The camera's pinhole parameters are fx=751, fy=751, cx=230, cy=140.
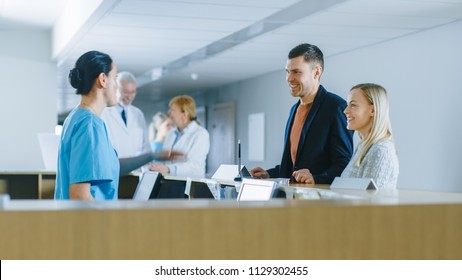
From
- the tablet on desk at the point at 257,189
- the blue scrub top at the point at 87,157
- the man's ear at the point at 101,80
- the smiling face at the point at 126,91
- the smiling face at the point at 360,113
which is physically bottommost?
the tablet on desk at the point at 257,189

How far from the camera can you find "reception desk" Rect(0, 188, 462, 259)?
184 centimetres

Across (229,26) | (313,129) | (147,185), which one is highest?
(229,26)

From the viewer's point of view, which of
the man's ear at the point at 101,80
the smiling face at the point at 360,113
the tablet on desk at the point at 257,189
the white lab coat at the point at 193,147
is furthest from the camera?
the white lab coat at the point at 193,147

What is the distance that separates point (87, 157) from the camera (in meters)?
2.92

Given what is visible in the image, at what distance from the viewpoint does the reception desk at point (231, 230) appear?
184 centimetres

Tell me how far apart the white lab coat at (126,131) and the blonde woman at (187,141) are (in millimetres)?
280

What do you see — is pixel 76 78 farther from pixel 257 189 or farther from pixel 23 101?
pixel 23 101

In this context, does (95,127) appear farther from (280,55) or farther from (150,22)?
(280,55)

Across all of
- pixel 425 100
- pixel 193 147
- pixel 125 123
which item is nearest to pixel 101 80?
pixel 193 147

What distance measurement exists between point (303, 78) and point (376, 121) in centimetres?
61

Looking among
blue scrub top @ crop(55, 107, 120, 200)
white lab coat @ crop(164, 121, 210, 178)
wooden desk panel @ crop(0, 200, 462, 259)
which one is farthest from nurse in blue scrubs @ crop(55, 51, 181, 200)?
white lab coat @ crop(164, 121, 210, 178)

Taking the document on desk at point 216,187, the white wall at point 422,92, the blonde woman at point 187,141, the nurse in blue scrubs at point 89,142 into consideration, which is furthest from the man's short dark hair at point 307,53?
the white wall at point 422,92

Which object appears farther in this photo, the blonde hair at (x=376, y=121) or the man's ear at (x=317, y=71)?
the man's ear at (x=317, y=71)

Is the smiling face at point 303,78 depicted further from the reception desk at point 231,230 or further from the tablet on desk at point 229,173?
the reception desk at point 231,230
